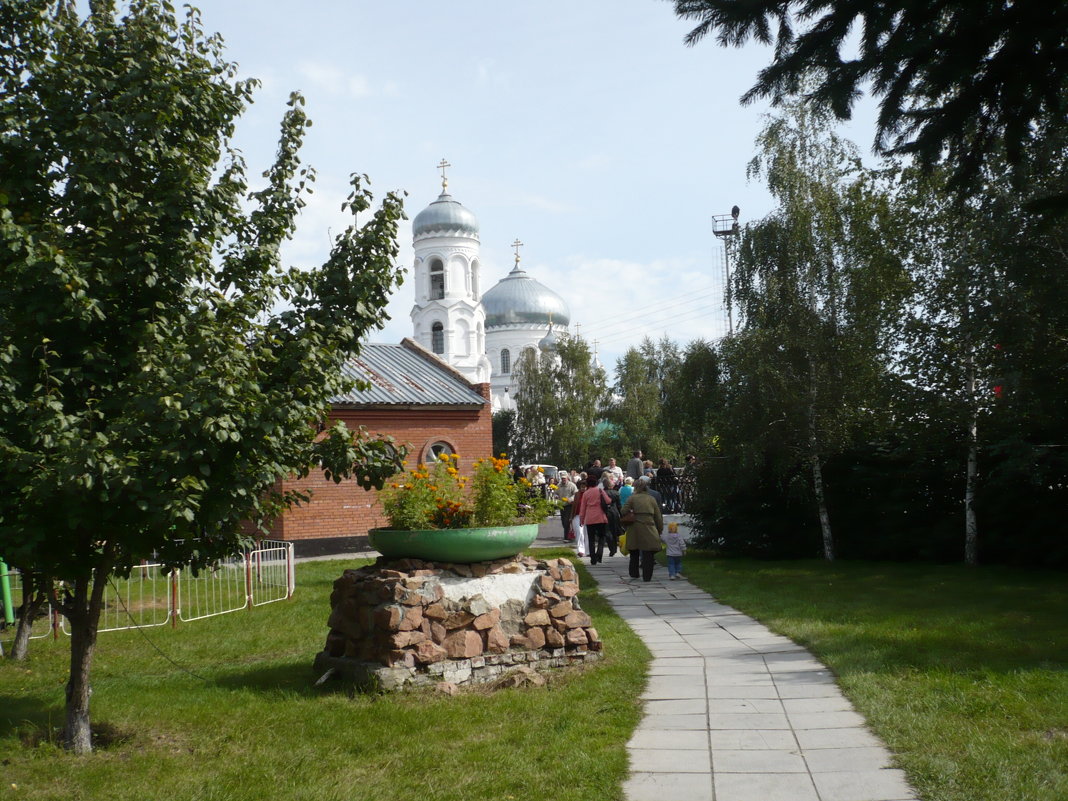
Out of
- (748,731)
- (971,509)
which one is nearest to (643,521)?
(971,509)

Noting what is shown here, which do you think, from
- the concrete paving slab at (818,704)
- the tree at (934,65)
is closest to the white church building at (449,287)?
the concrete paving slab at (818,704)

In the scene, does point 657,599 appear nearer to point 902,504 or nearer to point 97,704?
point 902,504

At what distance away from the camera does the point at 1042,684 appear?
6898 millimetres

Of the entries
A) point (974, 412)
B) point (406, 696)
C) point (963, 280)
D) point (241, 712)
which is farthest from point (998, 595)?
point (241, 712)

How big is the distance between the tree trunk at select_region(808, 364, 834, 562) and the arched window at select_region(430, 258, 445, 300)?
129 ft

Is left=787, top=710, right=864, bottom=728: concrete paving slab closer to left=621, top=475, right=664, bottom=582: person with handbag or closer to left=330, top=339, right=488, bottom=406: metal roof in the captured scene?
left=621, top=475, right=664, bottom=582: person with handbag

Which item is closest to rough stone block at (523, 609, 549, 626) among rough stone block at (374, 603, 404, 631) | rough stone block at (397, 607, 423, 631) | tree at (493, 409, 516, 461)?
rough stone block at (397, 607, 423, 631)

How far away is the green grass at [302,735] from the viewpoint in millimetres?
5289

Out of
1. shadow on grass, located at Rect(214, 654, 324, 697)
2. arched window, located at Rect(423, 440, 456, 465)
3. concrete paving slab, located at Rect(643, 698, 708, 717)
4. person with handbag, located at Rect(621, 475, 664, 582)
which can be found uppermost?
arched window, located at Rect(423, 440, 456, 465)

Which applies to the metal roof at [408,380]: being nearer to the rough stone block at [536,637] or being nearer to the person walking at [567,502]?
the person walking at [567,502]

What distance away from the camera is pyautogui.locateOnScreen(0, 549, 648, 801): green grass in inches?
208

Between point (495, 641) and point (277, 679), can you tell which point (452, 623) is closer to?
point (495, 641)

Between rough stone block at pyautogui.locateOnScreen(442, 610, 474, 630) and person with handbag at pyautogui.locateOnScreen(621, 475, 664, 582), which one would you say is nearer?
rough stone block at pyautogui.locateOnScreen(442, 610, 474, 630)

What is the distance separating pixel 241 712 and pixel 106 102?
4.30 metres
